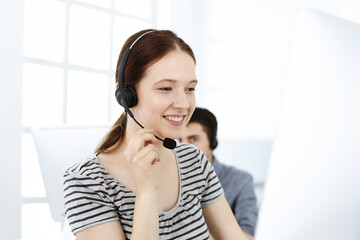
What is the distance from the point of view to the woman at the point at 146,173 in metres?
0.97

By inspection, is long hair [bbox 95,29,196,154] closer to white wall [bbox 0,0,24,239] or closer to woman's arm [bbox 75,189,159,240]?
woman's arm [bbox 75,189,159,240]

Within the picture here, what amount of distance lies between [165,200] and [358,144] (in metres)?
0.70

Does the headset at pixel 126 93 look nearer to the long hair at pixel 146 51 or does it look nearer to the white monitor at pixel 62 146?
the long hair at pixel 146 51

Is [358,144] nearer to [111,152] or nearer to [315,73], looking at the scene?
[315,73]

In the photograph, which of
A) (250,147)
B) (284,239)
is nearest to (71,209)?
(284,239)

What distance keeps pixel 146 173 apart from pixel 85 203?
0.57ft

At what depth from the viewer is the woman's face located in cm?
105

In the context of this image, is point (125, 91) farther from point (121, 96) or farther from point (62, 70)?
point (62, 70)

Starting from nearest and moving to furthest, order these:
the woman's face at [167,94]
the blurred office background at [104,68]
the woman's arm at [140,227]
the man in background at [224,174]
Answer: the woman's arm at [140,227] → the woman's face at [167,94] → the man in background at [224,174] → the blurred office background at [104,68]

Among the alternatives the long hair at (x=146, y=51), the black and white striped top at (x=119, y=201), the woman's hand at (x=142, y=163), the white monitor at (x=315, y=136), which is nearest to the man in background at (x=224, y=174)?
the black and white striped top at (x=119, y=201)

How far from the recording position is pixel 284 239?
0.48 meters

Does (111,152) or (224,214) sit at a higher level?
(111,152)

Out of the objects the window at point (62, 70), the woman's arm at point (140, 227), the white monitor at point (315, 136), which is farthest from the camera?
the window at point (62, 70)

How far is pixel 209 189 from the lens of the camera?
1233 mm
